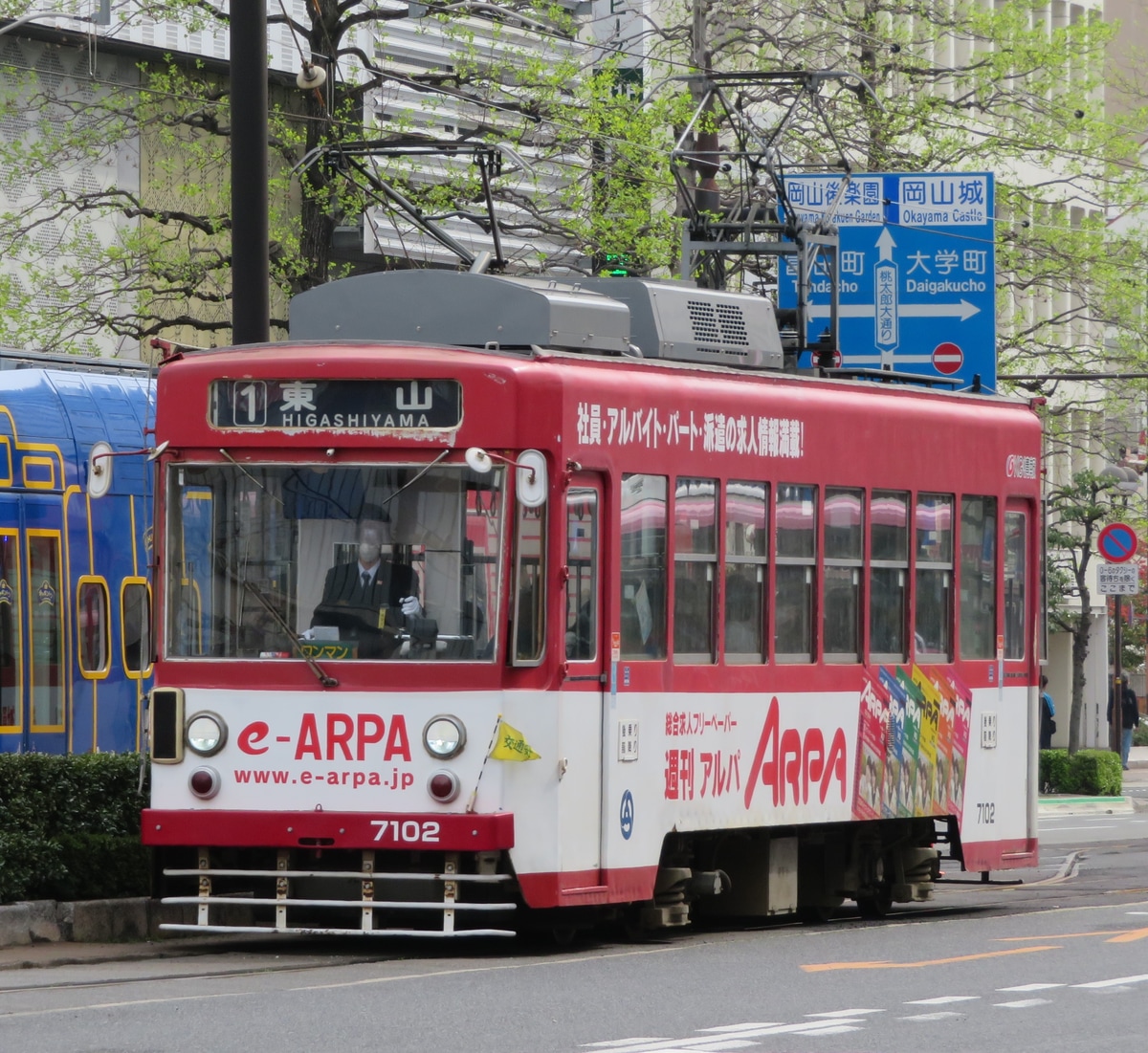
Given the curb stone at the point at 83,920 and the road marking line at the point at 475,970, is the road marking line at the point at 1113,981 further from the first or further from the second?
the curb stone at the point at 83,920

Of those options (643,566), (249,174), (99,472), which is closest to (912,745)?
(643,566)

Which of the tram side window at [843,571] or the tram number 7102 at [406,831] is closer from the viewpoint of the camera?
the tram number 7102 at [406,831]

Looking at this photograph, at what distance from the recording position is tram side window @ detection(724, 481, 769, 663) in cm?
1386

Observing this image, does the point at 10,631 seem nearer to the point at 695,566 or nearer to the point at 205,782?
the point at 205,782

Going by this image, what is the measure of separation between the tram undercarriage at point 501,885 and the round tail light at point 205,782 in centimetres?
30

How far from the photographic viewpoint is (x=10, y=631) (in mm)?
17000

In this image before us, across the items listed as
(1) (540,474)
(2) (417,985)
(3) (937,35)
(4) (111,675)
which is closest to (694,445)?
(1) (540,474)

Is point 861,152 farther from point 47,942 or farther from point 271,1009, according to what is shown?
point 271,1009

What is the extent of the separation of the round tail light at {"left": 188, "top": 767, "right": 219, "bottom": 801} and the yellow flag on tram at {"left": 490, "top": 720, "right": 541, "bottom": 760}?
4.78 feet

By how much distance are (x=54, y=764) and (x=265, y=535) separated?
217cm

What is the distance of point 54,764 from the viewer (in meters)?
13.8

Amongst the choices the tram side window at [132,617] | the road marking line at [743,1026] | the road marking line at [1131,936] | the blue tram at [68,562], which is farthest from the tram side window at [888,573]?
the tram side window at [132,617]

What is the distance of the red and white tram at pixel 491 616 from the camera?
40.6 feet

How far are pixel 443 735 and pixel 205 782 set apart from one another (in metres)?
1.29
